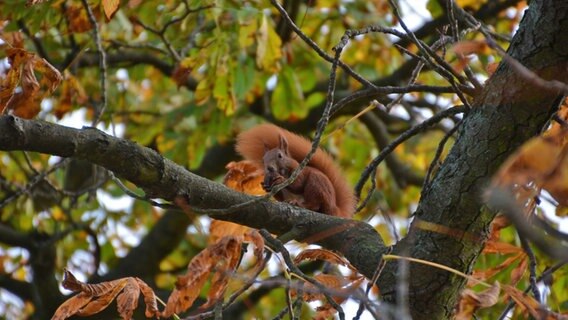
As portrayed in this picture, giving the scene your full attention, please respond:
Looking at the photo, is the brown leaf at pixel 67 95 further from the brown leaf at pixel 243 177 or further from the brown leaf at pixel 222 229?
the brown leaf at pixel 222 229

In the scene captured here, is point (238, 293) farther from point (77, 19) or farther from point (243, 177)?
point (77, 19)

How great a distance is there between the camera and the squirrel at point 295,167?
3217 mm

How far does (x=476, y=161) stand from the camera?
6.90 ft

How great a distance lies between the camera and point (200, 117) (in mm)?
5113

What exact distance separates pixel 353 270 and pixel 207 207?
48cm

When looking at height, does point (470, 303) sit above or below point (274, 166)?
above

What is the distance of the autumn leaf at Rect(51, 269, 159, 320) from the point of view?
220cm

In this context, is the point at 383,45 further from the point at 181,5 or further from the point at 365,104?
the point at 181,5

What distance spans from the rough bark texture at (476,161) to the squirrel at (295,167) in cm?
99

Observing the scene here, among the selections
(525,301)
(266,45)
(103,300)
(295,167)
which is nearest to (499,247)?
(525,301)

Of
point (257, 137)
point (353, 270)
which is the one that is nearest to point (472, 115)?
point (353, 270)

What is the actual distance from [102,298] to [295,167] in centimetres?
137

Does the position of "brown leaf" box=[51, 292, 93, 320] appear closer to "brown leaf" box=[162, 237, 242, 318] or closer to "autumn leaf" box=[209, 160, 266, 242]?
"brown leaf" box=[162, 237, 242, 318]

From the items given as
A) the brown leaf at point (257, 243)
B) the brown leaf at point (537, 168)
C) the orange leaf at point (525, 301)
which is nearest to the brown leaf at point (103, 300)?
the brown leaf at point (257, 243)
